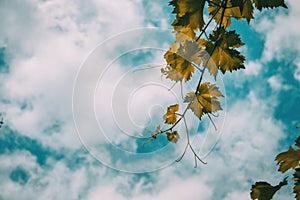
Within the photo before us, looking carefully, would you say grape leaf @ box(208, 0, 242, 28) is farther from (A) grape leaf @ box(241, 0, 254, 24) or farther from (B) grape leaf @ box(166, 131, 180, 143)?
(B) grape leaf @ box(166, 131, 180, 143)

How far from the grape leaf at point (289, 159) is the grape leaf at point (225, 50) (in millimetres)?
435

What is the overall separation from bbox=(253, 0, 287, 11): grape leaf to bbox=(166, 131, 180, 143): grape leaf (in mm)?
877

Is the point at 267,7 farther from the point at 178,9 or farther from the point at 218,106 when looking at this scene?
the point at 218,106

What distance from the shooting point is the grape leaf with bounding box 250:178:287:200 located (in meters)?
1.30

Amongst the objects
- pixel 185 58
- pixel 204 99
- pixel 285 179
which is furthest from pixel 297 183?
pixel 185 58

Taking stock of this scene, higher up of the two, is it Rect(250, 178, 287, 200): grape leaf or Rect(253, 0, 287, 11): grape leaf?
Rect(253, 0, 287, 11): grape leaf

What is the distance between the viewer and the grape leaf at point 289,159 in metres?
1.36

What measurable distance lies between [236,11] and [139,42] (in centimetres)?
61

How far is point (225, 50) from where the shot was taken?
1477 mm

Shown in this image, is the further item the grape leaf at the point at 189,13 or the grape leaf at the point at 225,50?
the grape leaf at the point at 225,50

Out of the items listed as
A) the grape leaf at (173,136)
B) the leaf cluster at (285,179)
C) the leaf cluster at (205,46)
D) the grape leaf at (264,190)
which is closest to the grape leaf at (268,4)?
the leaf cluster at (205,46)

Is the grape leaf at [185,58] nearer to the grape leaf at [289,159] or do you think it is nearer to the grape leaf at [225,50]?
→ the grape leaf at [225,50]

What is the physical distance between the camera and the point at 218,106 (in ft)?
5.79

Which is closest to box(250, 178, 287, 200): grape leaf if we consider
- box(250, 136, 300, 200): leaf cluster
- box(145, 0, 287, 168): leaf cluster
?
box(250, 136, 300, 200): leaf cluster
